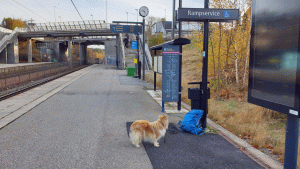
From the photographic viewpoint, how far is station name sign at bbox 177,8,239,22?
623 centimetres

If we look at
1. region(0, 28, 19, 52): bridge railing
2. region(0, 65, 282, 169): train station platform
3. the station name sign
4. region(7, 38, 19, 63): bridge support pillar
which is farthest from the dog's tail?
region(7, 38, 19, 63): bridge support pillar

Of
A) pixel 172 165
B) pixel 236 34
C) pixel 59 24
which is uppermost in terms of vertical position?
pixel 59 24

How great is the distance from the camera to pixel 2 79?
50.8 ft

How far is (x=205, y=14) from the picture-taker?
20.8ft

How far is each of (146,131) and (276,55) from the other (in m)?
3.20

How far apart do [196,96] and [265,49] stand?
3.88m

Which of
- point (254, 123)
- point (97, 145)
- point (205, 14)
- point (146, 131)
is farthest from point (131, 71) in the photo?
point (146, 131)

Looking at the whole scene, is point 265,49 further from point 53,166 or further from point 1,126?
point 1,126

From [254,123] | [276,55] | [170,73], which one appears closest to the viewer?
[276,55]

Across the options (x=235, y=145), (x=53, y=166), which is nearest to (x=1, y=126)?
(x=53, y=166)

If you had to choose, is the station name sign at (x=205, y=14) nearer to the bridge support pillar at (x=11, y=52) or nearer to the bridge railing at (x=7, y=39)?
the bridge railing at (x=7, y=39)

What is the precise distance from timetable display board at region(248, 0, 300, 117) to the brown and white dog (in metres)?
2.36

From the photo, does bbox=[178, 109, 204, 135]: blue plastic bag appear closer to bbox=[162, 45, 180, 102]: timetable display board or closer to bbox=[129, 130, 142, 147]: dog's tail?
bbox=[129, 130, 142, 147]: dog's tail

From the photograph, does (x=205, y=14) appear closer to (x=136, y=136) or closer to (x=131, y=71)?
(x=136, y=136)
